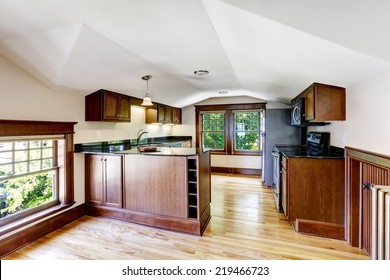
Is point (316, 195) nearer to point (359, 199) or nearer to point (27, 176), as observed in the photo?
point (359, 199)

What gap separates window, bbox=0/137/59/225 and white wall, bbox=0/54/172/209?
295 mm

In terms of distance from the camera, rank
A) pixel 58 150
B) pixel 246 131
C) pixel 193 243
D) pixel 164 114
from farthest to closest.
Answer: pixel 246 131 < pixel 164 114 < pixel 58 150 < pixel 193 243

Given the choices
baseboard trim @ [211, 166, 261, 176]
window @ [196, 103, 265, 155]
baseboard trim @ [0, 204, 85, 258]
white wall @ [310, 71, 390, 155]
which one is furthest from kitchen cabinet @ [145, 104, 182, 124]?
white wall @ [310, 71, 390, 155]

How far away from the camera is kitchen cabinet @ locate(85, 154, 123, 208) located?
2.88 metres

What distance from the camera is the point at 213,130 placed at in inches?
238

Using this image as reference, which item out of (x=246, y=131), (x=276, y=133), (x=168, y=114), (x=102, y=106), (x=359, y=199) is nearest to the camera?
(x=359, y=199)

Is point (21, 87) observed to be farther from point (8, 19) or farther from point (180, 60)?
point (180, 60)

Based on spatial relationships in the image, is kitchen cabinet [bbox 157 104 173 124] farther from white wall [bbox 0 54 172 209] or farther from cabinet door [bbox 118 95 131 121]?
white wall [bbox 0 54 172 209]

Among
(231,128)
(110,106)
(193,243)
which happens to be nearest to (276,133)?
(231,128)

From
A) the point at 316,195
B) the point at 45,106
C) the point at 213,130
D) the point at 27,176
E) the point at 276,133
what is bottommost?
the point at 316,195

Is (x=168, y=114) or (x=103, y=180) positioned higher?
(x=168, y=114)

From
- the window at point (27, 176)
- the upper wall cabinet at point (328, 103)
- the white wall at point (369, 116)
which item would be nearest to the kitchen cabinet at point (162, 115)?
the window at point (27, 176)

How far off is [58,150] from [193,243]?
7.17ft
